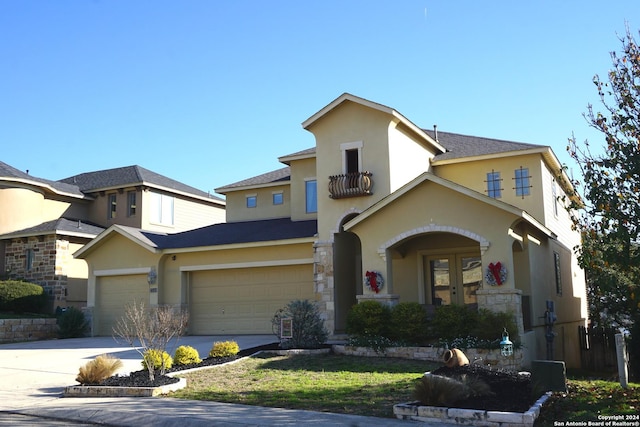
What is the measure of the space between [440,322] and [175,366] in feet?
21.4

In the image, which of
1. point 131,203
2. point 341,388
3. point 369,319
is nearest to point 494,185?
point 369,319

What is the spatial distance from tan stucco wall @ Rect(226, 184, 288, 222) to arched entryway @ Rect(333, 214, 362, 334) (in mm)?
5552

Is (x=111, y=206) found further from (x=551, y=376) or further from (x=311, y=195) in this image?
(x=551, y=376)

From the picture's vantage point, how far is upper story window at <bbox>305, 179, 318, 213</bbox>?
24516mm

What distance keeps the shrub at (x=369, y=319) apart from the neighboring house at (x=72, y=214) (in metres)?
16.1

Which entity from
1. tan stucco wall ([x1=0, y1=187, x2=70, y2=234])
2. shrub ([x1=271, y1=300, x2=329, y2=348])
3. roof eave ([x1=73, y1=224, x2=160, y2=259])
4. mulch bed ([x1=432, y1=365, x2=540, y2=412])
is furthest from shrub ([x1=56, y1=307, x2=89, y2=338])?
mulch bed ([x1=432, y1=365, x2=540, y2=412])

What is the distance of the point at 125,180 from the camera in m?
31.0

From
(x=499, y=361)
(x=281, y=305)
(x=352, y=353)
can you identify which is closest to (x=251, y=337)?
(x=281, y=305)

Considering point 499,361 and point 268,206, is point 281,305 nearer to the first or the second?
point 268,206

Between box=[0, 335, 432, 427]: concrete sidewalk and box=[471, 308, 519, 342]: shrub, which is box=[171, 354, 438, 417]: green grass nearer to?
box=[0, 335, 432, 427]: concrete sidewalk

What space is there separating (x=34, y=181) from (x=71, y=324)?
8584 millimetres

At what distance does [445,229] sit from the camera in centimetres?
1670

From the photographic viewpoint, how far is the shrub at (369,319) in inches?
642

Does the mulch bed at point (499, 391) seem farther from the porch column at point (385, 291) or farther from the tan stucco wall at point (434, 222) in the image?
the porch column at point (385, 291)
